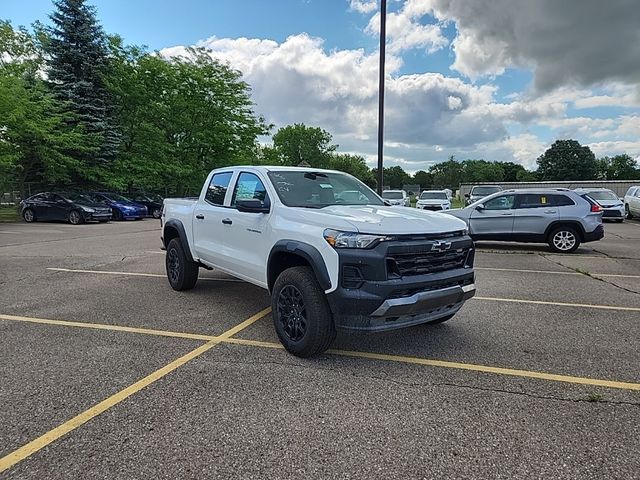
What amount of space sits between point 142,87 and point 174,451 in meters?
28.5

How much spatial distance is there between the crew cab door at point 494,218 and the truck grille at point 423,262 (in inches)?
315

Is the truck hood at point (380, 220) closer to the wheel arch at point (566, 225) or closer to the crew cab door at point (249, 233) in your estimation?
the crew cab door at point (249, 233)

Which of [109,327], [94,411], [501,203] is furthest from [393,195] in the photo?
[94,411]

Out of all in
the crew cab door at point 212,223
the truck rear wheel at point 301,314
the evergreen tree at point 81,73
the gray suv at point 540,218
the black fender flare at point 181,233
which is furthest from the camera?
the evergreen tree at point 81,73

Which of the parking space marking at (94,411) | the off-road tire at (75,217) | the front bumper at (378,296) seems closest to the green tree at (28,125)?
the off-road tire at (75,217)

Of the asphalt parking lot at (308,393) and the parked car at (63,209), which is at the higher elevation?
the parked car at (63,209)

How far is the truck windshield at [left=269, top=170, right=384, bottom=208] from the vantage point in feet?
15.8

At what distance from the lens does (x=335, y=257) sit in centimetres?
376

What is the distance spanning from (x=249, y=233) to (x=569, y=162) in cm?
10725

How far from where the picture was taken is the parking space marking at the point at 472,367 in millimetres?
3629

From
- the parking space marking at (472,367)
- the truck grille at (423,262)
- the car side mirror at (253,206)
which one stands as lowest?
the parking space marking at (472,367)

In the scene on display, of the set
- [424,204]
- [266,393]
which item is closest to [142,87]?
[424,204]

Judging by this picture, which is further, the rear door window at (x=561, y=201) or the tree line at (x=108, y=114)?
the tree line at (x=108, y=114)

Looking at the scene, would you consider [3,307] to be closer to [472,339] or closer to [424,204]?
[472,339]
